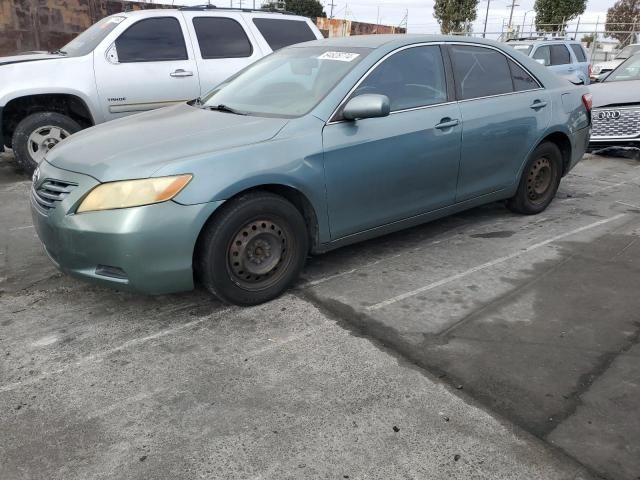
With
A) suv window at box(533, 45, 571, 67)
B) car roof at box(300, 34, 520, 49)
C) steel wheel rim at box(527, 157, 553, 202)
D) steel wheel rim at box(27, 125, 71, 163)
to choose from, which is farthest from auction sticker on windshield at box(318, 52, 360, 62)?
suv window at box(533, 45, 571, 67)

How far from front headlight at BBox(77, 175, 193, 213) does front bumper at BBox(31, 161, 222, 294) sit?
4cm

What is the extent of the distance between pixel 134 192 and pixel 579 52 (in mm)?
14506

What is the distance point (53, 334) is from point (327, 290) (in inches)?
68.3

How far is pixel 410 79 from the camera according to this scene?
4.23 metres

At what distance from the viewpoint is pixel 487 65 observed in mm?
4805

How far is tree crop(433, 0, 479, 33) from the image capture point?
33.3 m

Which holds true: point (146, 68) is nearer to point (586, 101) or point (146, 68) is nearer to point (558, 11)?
point (586, 101)

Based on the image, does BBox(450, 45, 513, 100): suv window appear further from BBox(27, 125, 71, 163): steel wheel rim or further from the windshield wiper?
BBox(27, 125, 71, 163): steel wheel rim

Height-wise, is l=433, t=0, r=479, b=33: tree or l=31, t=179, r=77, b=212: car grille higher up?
l=433, t=0, r=479, b=33: tree

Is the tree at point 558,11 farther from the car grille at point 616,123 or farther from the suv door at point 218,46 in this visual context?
the suv door at point 218,46

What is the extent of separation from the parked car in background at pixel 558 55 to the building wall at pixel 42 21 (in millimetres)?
10927

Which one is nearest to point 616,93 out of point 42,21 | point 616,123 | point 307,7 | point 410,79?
point 616,123

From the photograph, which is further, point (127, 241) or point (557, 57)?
point (557, 57)

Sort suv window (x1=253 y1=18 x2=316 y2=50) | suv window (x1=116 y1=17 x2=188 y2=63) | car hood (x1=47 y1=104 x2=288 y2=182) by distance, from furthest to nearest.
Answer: suv window (x1=253 y1=18 x2=316 y2=50) → suv window (x1=116 y1=17 x2=188 y2=63) → car hood (x1=47 y1=104 x2=288 y2=182)
